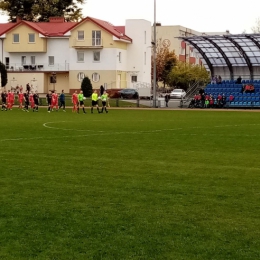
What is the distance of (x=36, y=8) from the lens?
89.8 metres

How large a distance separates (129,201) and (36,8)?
8186cm

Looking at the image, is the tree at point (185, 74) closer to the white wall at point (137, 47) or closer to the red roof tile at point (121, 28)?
the white wall at point (137, 47)

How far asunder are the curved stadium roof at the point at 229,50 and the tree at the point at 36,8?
34.9m

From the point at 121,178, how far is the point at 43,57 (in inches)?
2821

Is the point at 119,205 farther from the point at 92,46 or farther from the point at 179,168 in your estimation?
the point at 92,46

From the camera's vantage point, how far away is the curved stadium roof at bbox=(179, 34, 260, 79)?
55.0 meters

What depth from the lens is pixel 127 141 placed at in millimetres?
22266

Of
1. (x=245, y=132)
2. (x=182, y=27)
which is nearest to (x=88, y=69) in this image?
(x=182, y=27)

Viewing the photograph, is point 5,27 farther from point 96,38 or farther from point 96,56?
point 96,56

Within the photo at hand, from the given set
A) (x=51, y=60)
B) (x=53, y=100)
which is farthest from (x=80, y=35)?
(x=53, y=100)

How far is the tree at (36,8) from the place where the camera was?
90.0m

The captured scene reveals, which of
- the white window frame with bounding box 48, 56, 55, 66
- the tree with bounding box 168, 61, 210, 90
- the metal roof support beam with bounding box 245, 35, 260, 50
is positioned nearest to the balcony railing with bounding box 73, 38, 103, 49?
the white window frame with bounding box 48, 56, 55, 66

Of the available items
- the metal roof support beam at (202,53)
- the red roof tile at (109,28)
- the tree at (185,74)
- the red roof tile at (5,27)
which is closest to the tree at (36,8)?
the red roof tile at (5,27)

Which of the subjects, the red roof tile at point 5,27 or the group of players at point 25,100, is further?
the red roof tile at point 5,27
